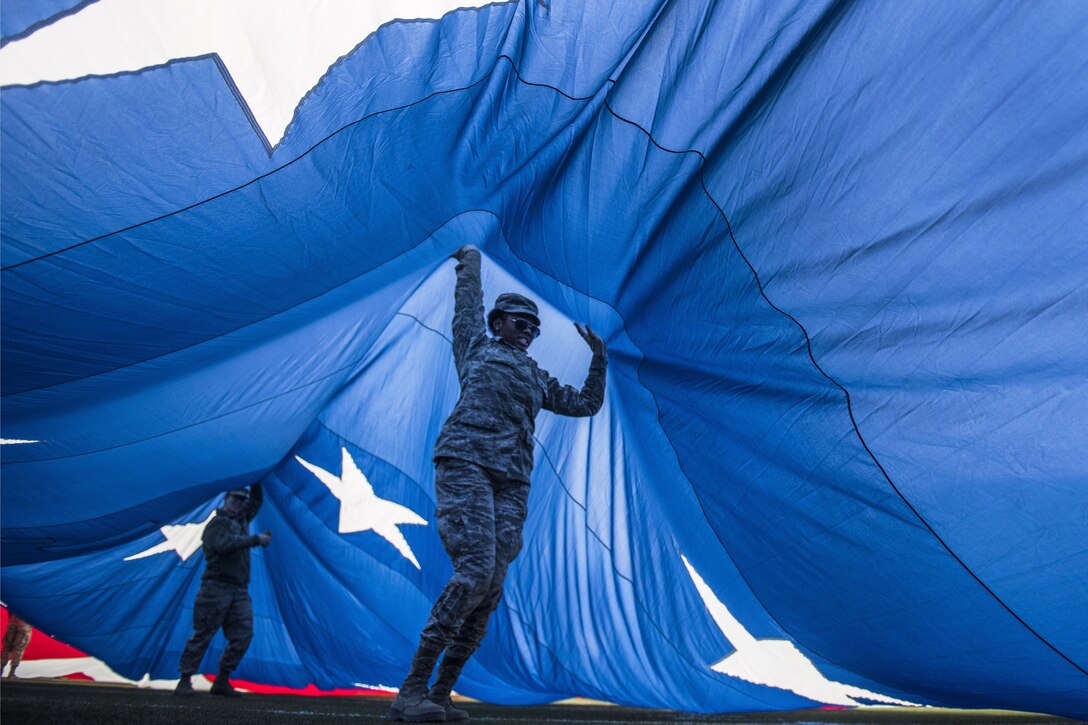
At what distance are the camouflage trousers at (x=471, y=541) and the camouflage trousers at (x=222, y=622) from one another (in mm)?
3141

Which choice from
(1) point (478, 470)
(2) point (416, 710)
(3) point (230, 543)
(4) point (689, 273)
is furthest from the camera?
(3) point (230, 543)

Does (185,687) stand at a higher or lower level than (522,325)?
lower

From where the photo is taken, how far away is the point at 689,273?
3.25 m

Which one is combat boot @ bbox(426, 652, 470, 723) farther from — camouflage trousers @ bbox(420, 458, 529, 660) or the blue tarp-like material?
the blue tarp-like material

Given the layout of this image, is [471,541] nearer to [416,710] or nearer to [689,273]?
[416,710]

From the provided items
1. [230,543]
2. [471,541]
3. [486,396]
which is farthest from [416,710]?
[230,543]

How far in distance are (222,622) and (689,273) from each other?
4.16 meters

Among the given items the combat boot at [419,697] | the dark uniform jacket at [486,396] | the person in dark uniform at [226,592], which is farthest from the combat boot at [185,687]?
the dark uniform jacket at [486,396]

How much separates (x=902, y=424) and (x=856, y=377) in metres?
0.21

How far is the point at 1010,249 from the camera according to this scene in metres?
2.43

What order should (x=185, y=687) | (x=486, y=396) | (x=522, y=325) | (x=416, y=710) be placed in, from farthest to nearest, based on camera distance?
(x=185, y=687)
(x=522, y=325)
(x=486, y=396)
(x=416, y=710)

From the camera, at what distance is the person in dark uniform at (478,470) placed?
2.76 meters

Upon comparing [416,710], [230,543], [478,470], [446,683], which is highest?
[230,543]

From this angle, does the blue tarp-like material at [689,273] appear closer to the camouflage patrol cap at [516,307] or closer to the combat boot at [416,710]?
the camouflage patrol cap at [516,307]
